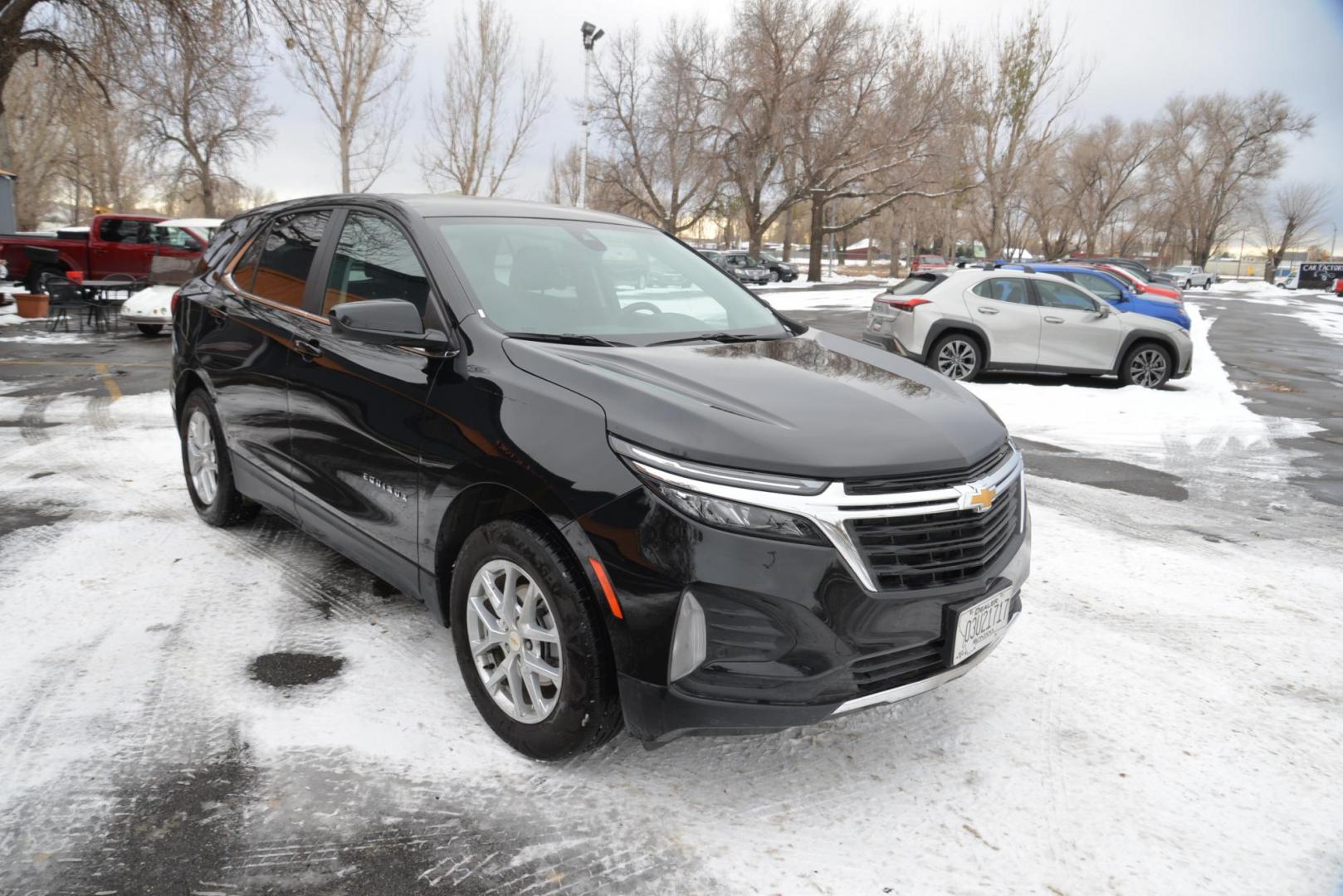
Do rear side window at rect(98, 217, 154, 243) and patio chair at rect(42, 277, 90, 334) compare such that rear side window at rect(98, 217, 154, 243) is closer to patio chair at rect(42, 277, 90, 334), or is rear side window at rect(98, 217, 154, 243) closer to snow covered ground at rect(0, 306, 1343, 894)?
patio chair at rect(42, 277, 90, 334)

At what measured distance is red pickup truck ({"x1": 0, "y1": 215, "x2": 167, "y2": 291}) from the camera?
60.5 feet

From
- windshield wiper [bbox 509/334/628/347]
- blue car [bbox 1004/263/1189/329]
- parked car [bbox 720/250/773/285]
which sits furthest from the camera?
parked car [bbox 720/250/773/285]

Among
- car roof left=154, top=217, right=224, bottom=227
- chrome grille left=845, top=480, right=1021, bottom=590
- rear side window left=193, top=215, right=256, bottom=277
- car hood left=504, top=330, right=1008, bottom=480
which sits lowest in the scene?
chrome grille left=845, top=480, right=1021, bottom=590

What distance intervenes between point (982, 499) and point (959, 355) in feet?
34.8

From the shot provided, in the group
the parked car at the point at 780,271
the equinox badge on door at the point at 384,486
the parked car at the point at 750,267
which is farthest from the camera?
the parked car at the point at 780,271

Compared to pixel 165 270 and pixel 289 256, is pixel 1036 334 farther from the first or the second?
pixel 165 270

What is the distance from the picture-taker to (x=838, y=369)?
311cm

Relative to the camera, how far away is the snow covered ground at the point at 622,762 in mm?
2371

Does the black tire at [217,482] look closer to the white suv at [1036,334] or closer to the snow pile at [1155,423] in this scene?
the snow pile at [1155,423]

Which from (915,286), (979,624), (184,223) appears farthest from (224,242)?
(184,223)

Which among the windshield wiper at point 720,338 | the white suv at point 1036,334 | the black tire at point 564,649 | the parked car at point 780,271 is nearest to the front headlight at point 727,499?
the black tire at point 564,649

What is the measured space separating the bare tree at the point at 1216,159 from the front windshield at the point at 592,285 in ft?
265

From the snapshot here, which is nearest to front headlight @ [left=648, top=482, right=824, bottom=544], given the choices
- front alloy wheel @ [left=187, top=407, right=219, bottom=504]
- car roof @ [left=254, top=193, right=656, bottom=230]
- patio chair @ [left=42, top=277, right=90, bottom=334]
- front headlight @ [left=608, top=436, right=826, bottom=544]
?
front headlight @ [left=608, top=436, right=826, bottom=544]

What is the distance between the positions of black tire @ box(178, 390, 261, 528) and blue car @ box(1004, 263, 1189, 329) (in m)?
12.7
